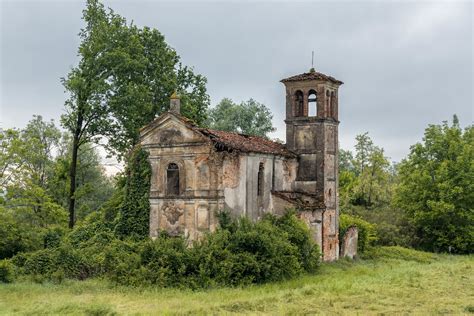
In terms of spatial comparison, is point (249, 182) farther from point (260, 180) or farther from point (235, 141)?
point (235, 141)

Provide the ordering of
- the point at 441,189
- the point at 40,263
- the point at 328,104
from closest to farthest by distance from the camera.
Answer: the point at 40,263 → the point at 328,104 → the point at 441,189

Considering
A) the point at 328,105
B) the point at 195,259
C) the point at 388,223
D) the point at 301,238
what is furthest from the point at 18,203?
the point at 388,223

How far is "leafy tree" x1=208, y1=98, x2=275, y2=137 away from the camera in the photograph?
212 ft

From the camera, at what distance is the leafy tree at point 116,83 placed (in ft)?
124

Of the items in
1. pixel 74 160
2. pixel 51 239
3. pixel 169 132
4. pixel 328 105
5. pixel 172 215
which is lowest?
pixel 51 239

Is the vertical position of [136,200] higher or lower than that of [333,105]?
lower

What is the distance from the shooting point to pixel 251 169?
32750mm

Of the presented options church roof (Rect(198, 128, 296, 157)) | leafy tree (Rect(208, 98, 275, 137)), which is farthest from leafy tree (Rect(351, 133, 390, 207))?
church roof (Rect(198, 128, 296, 157))

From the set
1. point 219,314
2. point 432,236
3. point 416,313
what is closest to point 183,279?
point 219,314

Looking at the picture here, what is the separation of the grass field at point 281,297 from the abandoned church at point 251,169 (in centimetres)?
438

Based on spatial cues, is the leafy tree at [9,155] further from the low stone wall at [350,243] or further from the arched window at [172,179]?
the low stone wall at [350,243]

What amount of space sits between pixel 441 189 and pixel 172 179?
69.3 ft

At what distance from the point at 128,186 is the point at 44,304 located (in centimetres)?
1179

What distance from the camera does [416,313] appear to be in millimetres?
21984
